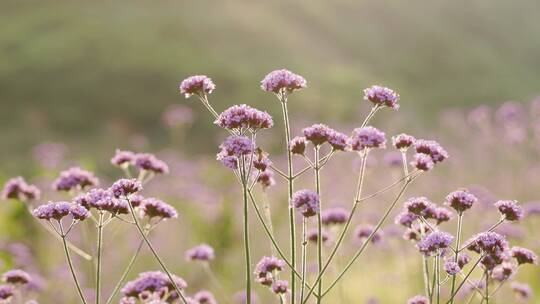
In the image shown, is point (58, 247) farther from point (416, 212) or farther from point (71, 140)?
point (71, 140)

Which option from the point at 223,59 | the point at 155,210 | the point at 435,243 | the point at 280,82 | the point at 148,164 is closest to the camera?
the point at 435,243

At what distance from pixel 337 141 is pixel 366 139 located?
0.51 feet

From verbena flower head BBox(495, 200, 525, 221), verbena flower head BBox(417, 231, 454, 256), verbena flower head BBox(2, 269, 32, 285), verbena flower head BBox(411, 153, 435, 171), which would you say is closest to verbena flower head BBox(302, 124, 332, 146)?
verbena flower head BBox(411, 153, 435, 171)

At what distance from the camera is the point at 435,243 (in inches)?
138

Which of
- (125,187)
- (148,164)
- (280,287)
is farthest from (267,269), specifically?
(148,164)

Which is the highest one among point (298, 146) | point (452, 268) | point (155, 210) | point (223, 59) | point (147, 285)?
point (223, 59)

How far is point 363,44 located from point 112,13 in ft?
48.8

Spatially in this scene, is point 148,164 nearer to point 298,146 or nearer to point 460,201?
point 298,146

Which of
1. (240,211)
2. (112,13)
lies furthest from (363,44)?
(240,211)

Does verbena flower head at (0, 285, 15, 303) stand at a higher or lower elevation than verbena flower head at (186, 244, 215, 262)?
lower

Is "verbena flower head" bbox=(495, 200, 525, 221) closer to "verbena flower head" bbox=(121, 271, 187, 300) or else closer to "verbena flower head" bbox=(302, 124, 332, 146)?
"verbena flower head" bbox=(302, 124, 332, 146)

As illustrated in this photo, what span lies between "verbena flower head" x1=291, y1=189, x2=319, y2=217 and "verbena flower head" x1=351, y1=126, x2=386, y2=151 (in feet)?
1.42

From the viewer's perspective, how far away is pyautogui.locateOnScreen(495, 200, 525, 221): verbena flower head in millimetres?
3818

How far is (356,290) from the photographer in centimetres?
1023
